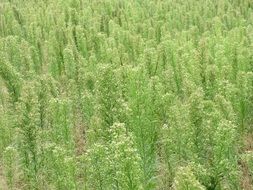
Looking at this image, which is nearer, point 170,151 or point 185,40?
point 170,151

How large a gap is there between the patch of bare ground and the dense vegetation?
0.23 ft

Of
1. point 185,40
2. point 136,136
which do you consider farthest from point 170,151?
point 185,40

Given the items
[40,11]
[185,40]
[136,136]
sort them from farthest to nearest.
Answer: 1. [40,11]
2. [185,40]
3. [136,136]

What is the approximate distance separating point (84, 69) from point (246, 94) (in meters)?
11.5

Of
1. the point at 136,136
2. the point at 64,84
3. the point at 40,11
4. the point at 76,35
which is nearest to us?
the point at 136,136

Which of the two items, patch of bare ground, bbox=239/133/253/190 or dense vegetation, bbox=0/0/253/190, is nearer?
dense vegetation, bbox=0/0/253/190

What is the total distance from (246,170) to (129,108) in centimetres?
931

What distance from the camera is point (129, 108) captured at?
2552 centimetres

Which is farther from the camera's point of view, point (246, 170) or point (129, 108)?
point (246, 170)

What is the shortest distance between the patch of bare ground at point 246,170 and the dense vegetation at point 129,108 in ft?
0.23

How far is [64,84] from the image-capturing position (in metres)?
37.4

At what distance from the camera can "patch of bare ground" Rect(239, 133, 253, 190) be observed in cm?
2852

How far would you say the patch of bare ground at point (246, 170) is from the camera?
2852 cm

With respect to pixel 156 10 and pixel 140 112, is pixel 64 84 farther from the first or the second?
pixel 156 10
